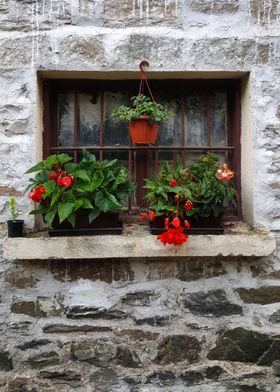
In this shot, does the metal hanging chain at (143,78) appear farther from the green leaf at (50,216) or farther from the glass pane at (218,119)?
the green leaf at (50,216)

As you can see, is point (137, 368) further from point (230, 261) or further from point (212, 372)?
point (230, 261)

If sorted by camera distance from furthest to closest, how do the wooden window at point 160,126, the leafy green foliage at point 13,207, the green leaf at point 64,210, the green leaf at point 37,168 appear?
the wooden window at point 160,126, the leafy green foliage at point 13,207, the green leaf at point 37,168, the green leaf at point 64,210

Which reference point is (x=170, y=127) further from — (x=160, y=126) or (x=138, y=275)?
(x=138, y=275)

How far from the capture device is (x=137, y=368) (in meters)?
2.75

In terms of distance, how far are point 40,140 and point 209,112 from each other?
3.64ft

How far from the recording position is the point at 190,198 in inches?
103

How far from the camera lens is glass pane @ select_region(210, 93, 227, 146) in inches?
122

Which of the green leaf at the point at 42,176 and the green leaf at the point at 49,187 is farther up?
the green leaf at the point at 42,176

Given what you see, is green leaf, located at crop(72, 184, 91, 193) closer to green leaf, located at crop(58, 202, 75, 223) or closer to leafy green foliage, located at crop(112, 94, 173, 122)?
green leaf, located at crop(58, 202, 75, 223)

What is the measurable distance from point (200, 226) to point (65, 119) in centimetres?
113

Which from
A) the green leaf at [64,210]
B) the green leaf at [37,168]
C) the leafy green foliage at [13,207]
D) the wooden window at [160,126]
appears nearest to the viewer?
the green leaf at [64,210]

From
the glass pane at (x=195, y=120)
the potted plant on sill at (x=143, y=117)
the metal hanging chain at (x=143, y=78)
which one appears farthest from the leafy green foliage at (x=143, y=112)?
the glass pane at (x=195, y=120)

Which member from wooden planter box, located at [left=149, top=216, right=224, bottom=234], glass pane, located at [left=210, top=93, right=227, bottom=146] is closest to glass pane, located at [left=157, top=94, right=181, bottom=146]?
glass pane, located at [left=210, top=93, right=227, bottom=146]

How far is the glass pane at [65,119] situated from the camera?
3.07 metres
